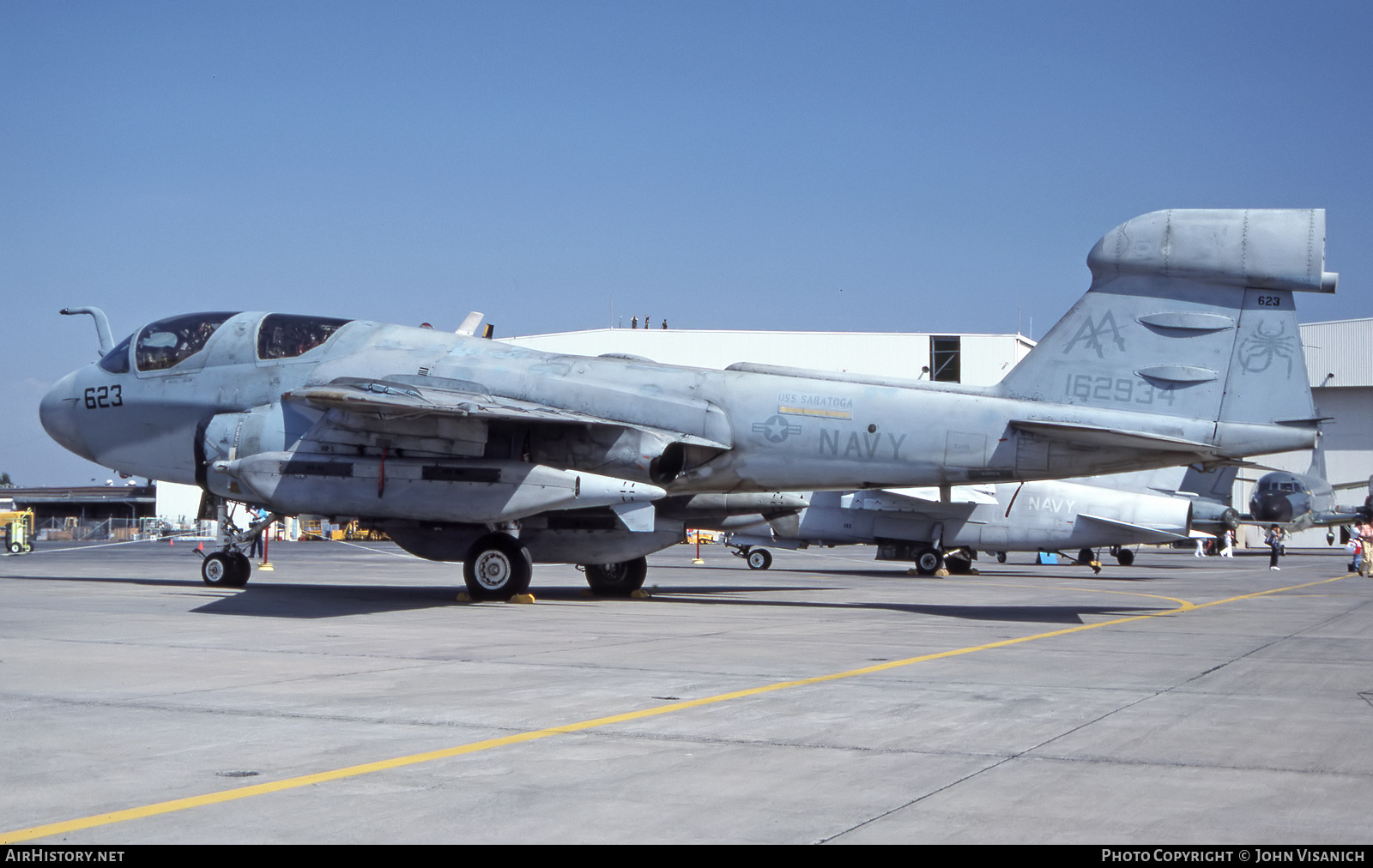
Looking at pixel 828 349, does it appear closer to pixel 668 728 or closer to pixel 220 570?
pixel 220 570

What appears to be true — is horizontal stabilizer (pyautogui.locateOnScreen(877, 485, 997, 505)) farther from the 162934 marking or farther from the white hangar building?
the white hangar building

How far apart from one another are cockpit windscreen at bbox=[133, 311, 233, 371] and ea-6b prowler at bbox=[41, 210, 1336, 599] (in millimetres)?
36

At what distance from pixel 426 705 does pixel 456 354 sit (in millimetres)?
10223

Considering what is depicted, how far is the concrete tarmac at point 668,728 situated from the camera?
4.36 metres

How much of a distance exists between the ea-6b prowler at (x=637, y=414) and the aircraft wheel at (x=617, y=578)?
0.17ft

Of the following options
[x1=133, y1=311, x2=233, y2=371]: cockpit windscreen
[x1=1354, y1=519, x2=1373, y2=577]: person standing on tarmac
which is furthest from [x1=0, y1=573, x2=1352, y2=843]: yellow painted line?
[x1=1354, y1=519, x2=1373, y2=577]: person standing on tarmac

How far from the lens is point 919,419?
14758 mm

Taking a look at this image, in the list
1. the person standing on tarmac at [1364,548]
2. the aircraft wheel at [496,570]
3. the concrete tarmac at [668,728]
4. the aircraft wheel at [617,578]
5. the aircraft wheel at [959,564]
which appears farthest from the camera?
the person standing on tarmac at [1364,548]

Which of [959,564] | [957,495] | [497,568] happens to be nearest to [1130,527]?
[957,495]

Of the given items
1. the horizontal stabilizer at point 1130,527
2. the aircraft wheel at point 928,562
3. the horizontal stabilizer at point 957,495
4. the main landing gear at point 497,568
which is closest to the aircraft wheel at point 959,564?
the aircraft wheel at point 928,562

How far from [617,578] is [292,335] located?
6173mm

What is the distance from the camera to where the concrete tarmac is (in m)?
4.36

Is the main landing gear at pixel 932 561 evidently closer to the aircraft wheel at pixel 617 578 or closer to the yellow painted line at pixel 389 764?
the aircraft wheel at pixel 617 578

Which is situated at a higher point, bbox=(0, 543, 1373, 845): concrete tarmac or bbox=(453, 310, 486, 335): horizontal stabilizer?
bbox=(453, 310, 486, 335): horizontal stabilizer
